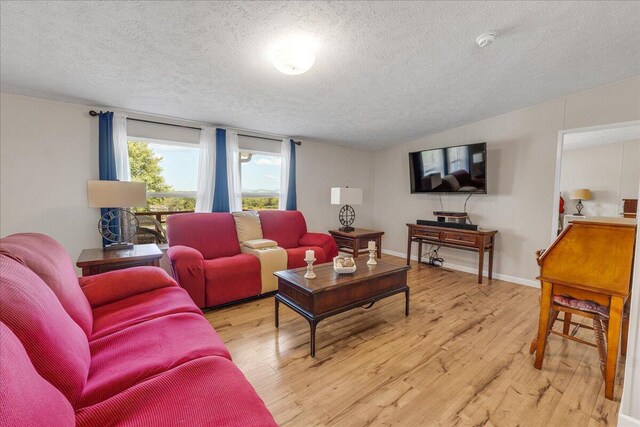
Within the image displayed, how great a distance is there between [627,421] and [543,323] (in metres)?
0.57

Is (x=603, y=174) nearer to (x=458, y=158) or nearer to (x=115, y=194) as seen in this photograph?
(x=458, y=158)

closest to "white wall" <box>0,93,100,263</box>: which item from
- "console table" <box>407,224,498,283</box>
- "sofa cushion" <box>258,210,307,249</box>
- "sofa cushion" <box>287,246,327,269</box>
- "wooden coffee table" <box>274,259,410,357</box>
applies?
"sofa cushion" <box>258,210,307,249</box>

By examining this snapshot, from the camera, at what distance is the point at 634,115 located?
2850 mm

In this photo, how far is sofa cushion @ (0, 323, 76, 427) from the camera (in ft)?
1.89

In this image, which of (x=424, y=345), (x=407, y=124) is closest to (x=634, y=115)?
(x=407, y=124)

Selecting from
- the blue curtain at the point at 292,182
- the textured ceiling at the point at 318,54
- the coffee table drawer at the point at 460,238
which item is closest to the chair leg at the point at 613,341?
the textured ceiling at the point at 318,54

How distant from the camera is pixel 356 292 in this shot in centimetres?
226

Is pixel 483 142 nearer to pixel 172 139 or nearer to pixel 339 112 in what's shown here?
pixel 339 112

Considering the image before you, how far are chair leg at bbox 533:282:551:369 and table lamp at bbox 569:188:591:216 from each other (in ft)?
15.1

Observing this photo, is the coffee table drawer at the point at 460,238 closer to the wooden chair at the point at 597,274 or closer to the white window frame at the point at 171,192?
the wooden chair at the point at 597,274

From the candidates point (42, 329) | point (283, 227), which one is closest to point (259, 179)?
point (283, 227)

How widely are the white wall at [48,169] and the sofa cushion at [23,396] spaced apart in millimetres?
2789

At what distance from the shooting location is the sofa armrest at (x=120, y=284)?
1764 mm

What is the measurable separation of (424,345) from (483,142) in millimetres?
2987
